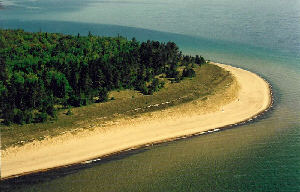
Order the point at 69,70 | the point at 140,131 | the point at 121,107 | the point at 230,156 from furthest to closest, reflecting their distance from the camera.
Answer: the point at 69,70, the point at 121,107, the point at 140,131, the point at 230,156

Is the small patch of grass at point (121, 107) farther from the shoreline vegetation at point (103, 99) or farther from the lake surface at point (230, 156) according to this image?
the lake surface at point (230, 156)

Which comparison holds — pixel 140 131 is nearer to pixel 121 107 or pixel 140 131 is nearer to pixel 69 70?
pixel 121 107

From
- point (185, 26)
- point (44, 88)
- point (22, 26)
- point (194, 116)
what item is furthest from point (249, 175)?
point (22, 26)

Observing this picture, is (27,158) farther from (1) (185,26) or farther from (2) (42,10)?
(2) (42,10)

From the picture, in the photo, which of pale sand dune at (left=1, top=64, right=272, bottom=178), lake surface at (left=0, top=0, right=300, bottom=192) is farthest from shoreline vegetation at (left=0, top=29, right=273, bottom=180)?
lake surface at (left=0, top=0, right=300, bottom=192)

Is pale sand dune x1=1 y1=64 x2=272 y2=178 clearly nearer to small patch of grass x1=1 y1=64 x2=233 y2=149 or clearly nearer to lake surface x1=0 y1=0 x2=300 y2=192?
small patch of grass x1=1 y1=64 x2=233 y2=149

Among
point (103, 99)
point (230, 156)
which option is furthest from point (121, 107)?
point (230, 156)
